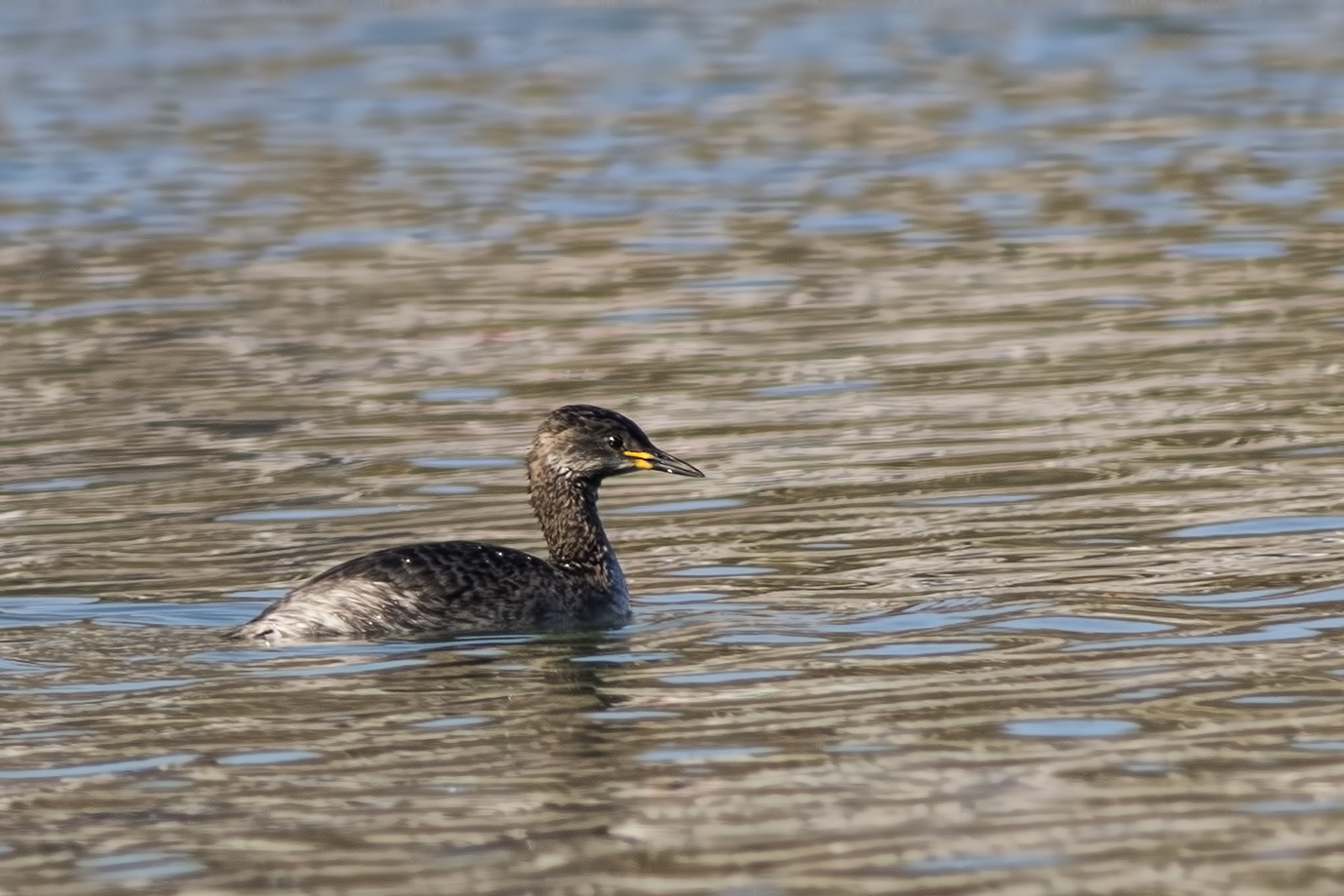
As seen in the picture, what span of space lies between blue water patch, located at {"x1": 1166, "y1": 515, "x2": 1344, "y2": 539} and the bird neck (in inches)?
100

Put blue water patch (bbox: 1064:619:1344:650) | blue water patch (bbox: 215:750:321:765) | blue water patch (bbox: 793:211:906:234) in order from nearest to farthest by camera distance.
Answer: blue water patch (bbox: 215:750:321:765)
blue water patch (bbox: 1064:619:1344:650)
blue water patch (bbox: 793:211:906:234)

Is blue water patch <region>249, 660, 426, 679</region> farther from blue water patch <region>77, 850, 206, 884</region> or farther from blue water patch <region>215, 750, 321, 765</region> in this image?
blue water patch <region>77, 850, 206, 884</region>

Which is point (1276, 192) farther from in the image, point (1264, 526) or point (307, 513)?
point (307, 513)

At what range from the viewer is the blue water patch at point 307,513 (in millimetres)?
14031

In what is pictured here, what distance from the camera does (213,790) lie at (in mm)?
8930

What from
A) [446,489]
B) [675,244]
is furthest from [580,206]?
[446,489]

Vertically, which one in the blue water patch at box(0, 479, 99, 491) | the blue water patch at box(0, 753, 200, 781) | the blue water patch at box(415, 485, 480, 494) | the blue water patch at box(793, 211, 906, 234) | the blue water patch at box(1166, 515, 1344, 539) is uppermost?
the blue water patch at box(0, 753, 200, 781)

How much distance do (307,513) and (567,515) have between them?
2086 millimetres

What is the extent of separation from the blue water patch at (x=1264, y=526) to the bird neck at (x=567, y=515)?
2542mm

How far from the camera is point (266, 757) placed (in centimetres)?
933

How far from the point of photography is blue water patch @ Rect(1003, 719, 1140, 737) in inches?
360

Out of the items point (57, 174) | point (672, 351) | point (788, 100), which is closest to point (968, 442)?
point (672, 351)

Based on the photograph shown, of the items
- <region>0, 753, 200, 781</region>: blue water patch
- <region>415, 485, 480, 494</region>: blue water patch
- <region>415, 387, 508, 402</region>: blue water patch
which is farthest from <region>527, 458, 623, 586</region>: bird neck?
<region>415, 387, 508, 402</region>: blue water patch

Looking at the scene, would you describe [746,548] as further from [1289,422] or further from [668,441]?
[1289,422]
